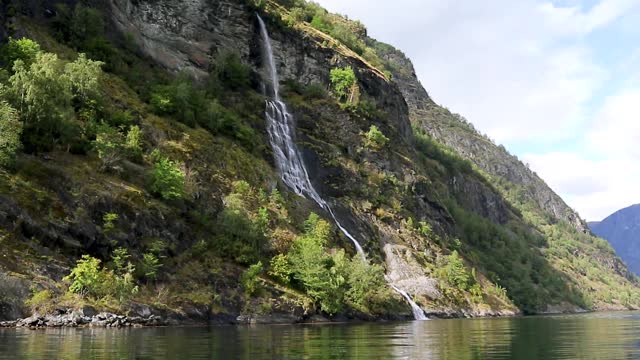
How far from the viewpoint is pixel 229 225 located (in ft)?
211

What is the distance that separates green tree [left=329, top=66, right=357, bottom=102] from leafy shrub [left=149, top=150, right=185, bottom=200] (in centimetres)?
5359

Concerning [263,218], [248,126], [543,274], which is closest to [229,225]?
[263,218]

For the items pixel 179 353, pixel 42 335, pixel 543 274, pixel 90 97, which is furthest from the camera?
pixel 543 274

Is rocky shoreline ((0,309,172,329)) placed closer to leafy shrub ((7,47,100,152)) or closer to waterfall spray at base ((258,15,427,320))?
leafy shrub ((7,47,100,152))

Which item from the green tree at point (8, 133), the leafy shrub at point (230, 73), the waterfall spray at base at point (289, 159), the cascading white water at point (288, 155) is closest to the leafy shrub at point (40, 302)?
the green tree at point (8, 133)

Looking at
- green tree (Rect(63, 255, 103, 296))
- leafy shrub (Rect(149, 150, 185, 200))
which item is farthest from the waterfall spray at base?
green tree (Rect(63, 255, 103, 296))

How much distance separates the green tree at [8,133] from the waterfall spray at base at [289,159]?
41.5 meters

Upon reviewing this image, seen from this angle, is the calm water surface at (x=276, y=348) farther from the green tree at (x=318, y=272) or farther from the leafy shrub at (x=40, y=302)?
the green tree at (x=318, y=272)

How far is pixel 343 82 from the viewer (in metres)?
112

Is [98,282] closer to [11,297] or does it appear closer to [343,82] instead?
[11,297]

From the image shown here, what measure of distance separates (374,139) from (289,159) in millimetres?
20414

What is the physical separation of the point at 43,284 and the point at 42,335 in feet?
35.8

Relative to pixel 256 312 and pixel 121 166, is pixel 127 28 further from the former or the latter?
pixel 256 312

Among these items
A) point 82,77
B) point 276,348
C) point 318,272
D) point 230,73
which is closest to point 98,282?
point 276,348
